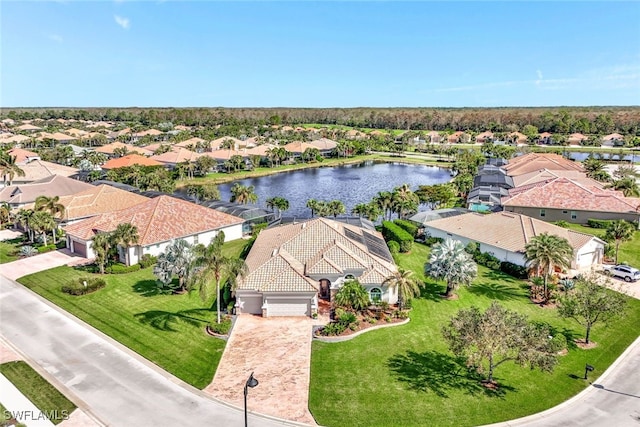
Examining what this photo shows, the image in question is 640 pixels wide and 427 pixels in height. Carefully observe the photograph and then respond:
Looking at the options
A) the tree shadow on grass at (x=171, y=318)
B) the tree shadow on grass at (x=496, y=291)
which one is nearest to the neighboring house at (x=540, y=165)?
the tree shadow on grass at (x=496, y=291)

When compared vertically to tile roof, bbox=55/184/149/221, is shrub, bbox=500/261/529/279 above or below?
below

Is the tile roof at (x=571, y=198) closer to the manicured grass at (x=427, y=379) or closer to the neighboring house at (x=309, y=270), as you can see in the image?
the manicured grass at (x=427, y=379)

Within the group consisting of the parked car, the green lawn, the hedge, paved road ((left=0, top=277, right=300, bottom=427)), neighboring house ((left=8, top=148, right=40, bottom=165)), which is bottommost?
paved road ((left=0, top=277, right=300, bottom=427))

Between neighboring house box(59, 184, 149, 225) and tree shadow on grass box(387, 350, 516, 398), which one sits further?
neighboring house box(59, 184, 149, 225)

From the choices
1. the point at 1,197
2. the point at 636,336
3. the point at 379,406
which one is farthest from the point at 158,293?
the point at 1,197

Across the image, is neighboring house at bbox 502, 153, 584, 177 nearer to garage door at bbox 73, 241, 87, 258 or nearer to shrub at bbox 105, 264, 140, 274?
shrub at bbox 105, 264, 140, 274

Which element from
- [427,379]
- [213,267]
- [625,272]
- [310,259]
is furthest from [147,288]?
[625,272]

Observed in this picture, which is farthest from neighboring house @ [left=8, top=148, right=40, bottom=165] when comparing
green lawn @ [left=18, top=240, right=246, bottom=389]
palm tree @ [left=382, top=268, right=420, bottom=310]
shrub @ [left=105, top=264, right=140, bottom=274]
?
palm tree @ [left=382, top=268, right=420, bottom=310]

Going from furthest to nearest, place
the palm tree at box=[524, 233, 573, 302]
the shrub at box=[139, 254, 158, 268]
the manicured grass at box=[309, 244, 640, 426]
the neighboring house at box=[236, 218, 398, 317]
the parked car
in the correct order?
the shrub at box=[139, 254, 158, 268] < the parked car < the palm tree at box=[524, 233, 573, 302] < the neighboring house at box=[236, 218, 398, 317] < the manicured grass at box=[309, 244, 640, 426]
